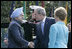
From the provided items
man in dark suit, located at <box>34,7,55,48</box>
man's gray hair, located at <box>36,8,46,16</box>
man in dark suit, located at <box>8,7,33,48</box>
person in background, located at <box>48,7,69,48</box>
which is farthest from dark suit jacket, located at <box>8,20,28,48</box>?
person in background, located at <box>48,7,69,48</box>

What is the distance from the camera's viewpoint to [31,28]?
16.5 feet

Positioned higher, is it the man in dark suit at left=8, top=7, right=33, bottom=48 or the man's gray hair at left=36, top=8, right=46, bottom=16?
the man's gray hair at left=36, top=8, right=46, bottom=16

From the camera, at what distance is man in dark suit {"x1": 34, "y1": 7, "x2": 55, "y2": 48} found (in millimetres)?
4434

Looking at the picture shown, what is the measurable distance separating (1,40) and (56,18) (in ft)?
6.05

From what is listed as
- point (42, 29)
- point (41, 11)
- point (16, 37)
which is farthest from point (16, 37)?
point (41, 11)

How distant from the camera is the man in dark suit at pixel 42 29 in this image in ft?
14.5

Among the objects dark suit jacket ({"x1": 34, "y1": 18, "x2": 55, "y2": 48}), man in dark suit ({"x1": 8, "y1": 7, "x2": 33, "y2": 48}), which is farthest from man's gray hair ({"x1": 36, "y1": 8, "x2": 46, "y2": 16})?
man in dark suit ({"x1": 8, "y1": 7, "x2": 33, "y2": 48})

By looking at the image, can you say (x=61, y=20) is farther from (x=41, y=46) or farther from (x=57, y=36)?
(x=41, y=46)

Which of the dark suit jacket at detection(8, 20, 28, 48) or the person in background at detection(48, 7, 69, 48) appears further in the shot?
the dark suit jacket at detection(8, 20, 28, 48)

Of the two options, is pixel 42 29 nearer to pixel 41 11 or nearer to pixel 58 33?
pixel 41 11

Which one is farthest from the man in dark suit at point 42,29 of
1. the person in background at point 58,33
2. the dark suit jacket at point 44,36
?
the person in background at point 58,33

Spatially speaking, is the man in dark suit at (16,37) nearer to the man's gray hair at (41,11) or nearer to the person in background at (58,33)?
the man's gray hair at (41,11)

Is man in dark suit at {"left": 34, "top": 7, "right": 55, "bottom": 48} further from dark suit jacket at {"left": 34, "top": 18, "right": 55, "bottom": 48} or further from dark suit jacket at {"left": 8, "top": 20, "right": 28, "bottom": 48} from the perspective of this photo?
dark suit jacket at {"left": 8, "top": 20, "right": 28, "bottom": 48}

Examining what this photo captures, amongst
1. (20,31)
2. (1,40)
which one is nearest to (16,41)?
(20,31)
